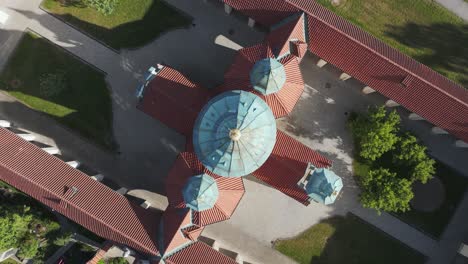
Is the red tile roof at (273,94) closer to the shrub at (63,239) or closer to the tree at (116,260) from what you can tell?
the tree at (116,260)

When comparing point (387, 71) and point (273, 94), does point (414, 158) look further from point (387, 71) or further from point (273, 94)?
point (273, 94)

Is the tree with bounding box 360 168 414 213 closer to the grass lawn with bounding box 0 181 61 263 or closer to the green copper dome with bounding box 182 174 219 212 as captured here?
the green copper dome with bounding box 182 174 219 212

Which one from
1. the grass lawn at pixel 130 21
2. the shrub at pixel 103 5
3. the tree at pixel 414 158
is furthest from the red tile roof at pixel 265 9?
the tree at pixel 414 158

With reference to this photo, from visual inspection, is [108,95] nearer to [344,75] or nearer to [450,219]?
[344,75]

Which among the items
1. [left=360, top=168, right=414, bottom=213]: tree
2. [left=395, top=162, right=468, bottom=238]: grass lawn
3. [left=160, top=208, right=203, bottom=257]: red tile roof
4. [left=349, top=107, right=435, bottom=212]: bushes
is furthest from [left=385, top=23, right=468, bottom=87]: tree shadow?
[left=160, top=208, right=203, bottom=257]: red tile roof

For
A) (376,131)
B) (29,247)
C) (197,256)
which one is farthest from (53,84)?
(376,131)

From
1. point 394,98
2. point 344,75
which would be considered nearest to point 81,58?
point 344,75
